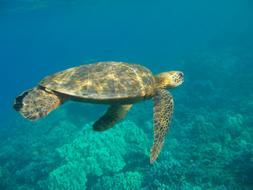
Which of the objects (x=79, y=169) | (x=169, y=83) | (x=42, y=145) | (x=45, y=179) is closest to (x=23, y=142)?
(x=42, y=145)

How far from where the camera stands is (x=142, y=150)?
1148cm

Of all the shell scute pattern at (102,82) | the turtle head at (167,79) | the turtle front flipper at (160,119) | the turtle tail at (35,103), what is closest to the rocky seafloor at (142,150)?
the turtle head at (167,79)

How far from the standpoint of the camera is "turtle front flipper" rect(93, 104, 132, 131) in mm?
6324

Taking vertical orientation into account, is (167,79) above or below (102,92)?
below

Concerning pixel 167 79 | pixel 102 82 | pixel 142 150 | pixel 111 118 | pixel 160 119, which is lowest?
pixel 142 150

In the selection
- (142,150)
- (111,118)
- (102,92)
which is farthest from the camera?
(142,150)

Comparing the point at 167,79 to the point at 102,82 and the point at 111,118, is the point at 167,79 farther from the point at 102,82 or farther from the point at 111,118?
the point at 102,82

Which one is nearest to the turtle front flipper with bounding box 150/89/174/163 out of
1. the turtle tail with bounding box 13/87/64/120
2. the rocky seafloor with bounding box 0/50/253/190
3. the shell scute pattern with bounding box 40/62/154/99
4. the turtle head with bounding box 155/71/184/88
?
the shell scute pattern with bounding box 40/62/154/99

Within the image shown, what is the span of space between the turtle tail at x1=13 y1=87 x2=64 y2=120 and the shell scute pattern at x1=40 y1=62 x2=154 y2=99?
194mm

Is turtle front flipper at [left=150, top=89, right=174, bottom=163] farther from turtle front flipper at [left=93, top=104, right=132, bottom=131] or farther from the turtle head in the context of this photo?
turtle front flipper at [left=93, top=104, right=132, bottom=131]

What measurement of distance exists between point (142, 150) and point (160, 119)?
601cm

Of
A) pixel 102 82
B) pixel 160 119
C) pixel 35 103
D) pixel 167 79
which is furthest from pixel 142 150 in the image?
pixel 35 103

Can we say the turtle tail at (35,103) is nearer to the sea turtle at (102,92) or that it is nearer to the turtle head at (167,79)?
the sea turtle at (102,92)

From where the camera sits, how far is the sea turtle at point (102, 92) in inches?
206
